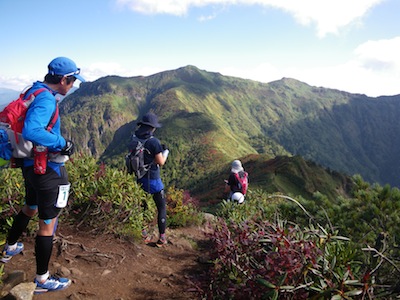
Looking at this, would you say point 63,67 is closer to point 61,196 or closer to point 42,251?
point 61,196

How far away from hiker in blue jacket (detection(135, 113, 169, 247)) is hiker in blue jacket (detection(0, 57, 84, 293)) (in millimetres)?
1989

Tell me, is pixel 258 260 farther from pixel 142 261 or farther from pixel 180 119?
pixel 180 119

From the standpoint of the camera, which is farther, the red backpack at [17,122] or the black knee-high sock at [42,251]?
the black knee-high sock at [42,251]

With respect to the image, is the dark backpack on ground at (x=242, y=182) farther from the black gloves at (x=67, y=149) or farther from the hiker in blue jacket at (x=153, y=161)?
the black gloves at (x=67, y=149)

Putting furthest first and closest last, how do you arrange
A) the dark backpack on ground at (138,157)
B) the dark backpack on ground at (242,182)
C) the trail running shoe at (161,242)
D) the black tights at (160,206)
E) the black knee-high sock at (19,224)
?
the dark backpack on ground at (242,182), the trail running shoe at (161,242), the black tights at (160,206), the dark backpack on ground at (138,157), the black knee-high sock at (19,224)

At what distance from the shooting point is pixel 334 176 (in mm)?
67625

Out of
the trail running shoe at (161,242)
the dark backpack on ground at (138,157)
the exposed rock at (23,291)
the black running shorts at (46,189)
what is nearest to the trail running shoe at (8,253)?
the exposed rock at (23,291)

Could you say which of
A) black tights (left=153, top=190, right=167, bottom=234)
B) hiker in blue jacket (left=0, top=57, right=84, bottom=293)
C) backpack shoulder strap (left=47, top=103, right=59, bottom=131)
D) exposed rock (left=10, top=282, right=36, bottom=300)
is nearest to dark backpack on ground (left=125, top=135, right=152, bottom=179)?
black tights (left=153, top=190, right=167, bottom=234)

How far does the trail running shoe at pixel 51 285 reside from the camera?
3677 millimetres

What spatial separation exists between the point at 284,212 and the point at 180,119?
5090 inches

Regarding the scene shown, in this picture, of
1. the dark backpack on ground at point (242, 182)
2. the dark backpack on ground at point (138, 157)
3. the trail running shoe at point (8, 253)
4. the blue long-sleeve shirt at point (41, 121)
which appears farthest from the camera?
the dark backpack on ground at point (242, 182)

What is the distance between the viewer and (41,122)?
3297mm

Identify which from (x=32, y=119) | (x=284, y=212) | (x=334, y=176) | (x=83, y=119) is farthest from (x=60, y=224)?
(x=83, y=119)

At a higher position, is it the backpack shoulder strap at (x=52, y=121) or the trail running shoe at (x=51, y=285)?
the backpack shoulder strap at (x=52, y=121)
